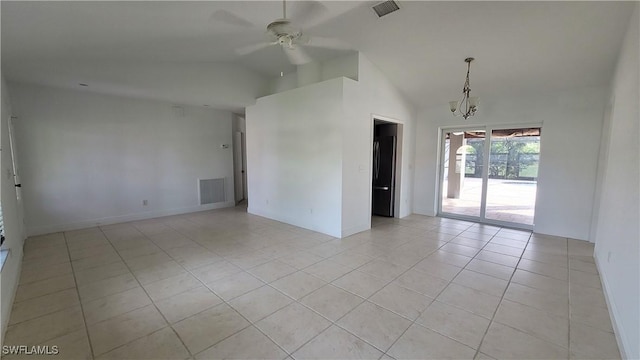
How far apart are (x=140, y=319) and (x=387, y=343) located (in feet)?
6.66

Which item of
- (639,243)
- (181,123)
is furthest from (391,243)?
(181,123)

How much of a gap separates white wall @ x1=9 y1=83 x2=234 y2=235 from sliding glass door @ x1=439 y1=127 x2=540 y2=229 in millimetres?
→ 5940

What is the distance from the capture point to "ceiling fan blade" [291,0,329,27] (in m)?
3.03

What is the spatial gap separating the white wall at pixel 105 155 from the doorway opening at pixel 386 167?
13.2 feet

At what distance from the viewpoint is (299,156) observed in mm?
4898

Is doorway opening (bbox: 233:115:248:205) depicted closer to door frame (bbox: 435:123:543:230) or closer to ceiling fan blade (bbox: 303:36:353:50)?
ceiling fan blade (bbox: 303:36:353:50)

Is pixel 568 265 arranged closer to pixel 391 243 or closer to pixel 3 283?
pixel 391 243

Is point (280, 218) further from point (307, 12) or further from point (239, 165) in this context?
point (307, 12)

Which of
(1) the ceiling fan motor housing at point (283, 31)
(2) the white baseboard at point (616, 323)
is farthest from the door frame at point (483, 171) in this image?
(1) the ceiling fan motor housing at point (283, 31)

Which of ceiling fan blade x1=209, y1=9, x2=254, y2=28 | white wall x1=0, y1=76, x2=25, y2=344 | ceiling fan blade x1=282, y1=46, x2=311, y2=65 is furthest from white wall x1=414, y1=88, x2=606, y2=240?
white wall x1=0, y1=76, x2=25, y2=344

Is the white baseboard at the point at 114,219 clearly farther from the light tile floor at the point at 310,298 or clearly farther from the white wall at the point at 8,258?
the white wall at the point at 8,258

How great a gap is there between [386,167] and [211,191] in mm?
4399

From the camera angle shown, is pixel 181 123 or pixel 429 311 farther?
pixel 181 123

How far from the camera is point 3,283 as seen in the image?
2.21 metres
